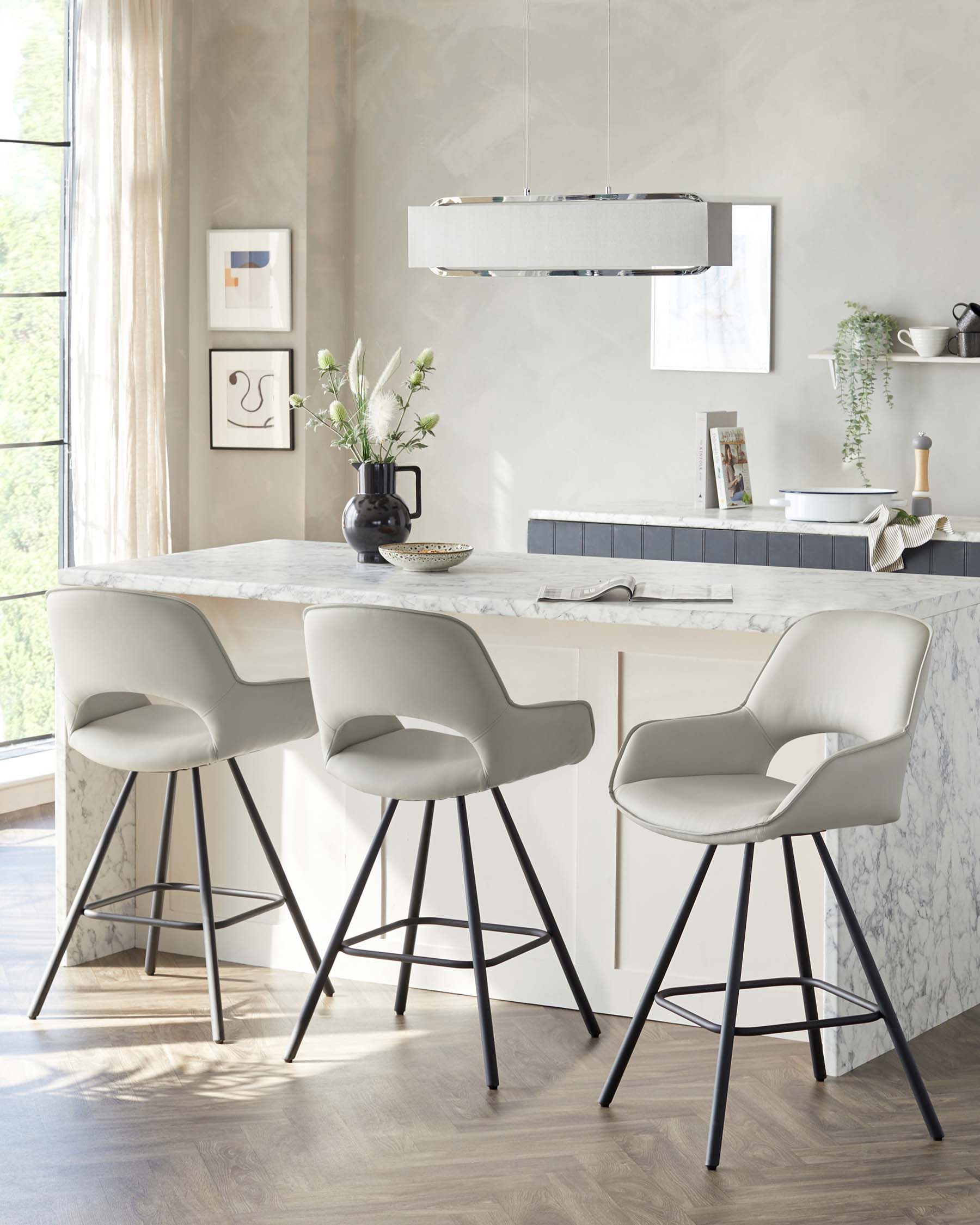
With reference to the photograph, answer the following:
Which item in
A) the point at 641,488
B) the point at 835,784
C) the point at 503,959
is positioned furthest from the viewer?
the point at 641,488

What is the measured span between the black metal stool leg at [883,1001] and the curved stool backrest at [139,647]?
1.36 m

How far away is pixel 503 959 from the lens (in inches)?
136

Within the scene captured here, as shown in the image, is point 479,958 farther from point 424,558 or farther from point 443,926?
point 424,558

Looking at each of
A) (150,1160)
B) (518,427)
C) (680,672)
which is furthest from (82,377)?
(150,1160)

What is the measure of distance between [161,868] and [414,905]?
2.30 ft

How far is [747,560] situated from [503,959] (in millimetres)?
2504

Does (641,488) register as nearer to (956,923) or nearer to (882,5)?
(882,5)

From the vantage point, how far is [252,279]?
21.3ft

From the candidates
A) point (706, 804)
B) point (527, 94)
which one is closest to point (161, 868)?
point (706, 804)

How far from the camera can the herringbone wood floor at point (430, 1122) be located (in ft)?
9.36

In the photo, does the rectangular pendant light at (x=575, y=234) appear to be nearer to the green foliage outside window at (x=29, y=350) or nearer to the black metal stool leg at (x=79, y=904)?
the black metal stool leg at (x=79, y=904)

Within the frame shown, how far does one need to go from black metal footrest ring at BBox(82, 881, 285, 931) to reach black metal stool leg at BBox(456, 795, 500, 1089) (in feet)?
2.14

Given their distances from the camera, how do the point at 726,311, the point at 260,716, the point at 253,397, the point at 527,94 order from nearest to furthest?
the point at 260,716 < the point at 726,311 < the point at 527,94 < the point at 253,397

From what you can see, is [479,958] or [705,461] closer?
[479,958]
